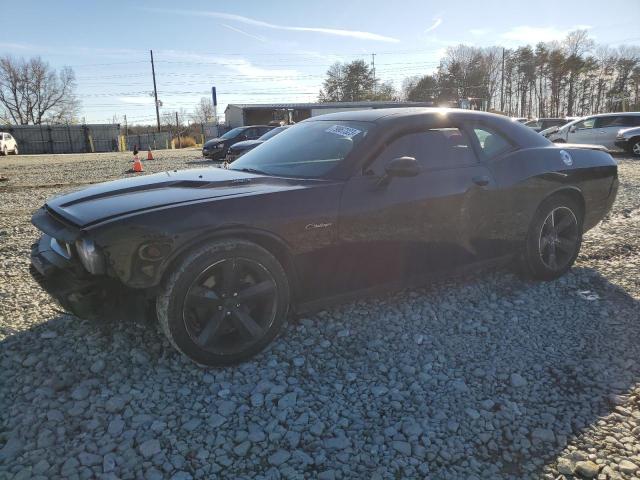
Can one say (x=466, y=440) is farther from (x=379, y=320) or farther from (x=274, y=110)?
(x=274, y=110)

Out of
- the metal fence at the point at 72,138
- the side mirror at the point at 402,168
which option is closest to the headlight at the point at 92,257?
the side mirror at the point at 402,168

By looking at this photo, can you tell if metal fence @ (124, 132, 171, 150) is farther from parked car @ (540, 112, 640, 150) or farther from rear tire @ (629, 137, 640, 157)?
rear tire @ (629, 137, 640, 157)

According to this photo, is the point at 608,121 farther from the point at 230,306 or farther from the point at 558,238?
the point at 230,306

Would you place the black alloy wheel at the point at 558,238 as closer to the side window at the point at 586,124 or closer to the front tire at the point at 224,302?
the front tire at the point at 224,302

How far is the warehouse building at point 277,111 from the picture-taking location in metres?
37.5

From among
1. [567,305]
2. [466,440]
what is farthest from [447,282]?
[466,440]

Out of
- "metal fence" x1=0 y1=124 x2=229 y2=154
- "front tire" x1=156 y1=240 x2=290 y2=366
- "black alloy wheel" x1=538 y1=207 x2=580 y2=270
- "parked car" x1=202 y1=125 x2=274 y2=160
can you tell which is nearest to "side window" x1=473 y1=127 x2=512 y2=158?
"black alloy wheel" x1=538 y1=207 x2=580 y2=270

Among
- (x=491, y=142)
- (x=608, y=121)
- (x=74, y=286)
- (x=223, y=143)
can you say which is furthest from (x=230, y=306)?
(x=608, y=121)

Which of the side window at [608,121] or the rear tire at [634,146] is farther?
the side window at [608,121]

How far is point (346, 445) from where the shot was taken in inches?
83.4

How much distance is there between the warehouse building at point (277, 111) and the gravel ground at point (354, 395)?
3366 cm

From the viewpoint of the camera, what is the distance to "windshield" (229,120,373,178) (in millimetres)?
3240

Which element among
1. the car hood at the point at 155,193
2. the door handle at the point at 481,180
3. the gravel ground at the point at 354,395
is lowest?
the gravel ground at the point at 354,395

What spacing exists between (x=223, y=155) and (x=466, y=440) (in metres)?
18.0
